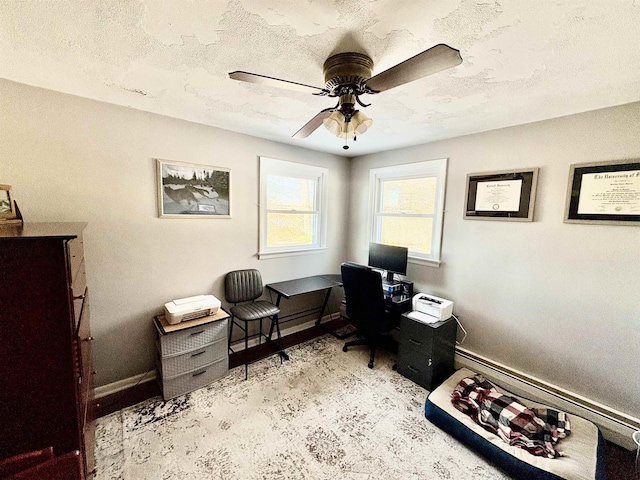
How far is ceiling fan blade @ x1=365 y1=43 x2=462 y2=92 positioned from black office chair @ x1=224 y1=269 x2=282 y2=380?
2142 millimetres

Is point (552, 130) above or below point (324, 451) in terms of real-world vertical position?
above

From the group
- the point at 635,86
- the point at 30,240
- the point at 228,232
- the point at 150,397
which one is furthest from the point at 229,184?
the point at 635,86

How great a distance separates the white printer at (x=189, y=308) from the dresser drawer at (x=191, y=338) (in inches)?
4.4

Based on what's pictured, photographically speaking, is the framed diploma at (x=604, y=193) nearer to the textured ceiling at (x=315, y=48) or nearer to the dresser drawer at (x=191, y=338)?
the textured ceiling at (x=315, y=48)

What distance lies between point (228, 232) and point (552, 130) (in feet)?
9.99

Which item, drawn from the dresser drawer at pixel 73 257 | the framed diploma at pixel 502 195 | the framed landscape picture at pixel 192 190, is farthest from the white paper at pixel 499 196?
the dresser drawer at pixel 73 257

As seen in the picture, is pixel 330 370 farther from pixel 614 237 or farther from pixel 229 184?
pixel 614 237

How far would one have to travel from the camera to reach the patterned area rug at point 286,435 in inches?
62.1

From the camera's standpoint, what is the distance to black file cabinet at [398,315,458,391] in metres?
2.32

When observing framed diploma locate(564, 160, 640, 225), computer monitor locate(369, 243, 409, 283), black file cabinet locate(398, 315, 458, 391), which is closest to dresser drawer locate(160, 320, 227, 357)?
black file cabinet locate(398, 315, 458, 391)

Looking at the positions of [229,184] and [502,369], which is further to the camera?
[229,184]

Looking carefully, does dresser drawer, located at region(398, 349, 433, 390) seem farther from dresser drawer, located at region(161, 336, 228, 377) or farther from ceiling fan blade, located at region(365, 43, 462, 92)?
ceiling fan blade, located at region(365, 43, 462, 92)

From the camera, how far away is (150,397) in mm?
2119

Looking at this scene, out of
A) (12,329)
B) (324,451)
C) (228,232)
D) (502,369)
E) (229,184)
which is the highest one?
(229,184)
